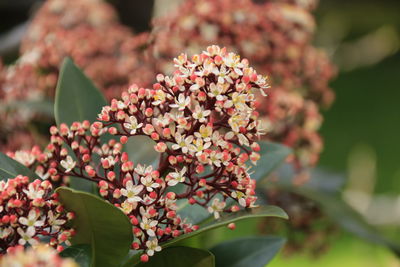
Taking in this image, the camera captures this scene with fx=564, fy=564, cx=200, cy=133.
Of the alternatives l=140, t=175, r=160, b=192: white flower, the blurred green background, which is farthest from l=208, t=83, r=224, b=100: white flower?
the blurred green background

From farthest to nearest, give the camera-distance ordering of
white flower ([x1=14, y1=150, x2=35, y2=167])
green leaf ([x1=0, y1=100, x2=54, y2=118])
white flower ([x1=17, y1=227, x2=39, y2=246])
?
1. green leaf ([x1=0, y1=100, x2=54, y2=118])
2. white flower ([x1=14, y1=150, x2=35, y2=167])
3. white flower ([x1=17, y1=227, x2=39, y2=246])

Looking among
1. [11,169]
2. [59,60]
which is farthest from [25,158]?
[59,60]

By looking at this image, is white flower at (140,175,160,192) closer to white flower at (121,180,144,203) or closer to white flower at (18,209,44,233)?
white flower at (121,180,144,203)

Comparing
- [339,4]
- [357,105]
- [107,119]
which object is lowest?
[357,105]

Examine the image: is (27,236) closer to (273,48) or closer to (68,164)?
(68,164)

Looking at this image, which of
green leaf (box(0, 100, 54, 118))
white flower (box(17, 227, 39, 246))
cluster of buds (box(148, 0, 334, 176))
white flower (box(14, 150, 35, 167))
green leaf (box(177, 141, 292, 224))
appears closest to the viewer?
white flower (box(17, 227, 39, 246))

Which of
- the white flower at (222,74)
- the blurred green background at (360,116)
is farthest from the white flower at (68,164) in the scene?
the blurred green background at (360,116)

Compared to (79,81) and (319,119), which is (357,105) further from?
(79,81)

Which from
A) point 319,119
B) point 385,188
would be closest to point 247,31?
point 319,119
